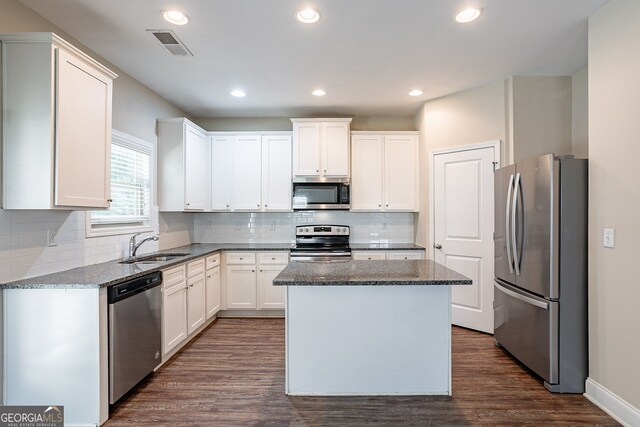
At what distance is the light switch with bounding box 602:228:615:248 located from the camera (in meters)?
2.20

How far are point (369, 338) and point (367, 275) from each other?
1.56 ft

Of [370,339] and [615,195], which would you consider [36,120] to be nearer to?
[370,339]

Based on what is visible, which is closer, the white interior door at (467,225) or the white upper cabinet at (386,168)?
the white interior door at (467,225)

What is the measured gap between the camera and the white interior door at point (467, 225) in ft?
11.9

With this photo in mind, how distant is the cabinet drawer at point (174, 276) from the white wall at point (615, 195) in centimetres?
340

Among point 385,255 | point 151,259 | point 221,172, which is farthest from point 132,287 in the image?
point 385,255

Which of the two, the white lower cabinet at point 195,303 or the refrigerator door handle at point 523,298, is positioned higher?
the refrigerator door handle at point 523,298

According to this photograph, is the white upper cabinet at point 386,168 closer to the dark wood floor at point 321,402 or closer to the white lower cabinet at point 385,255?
the white lower cabinet at point 385,255

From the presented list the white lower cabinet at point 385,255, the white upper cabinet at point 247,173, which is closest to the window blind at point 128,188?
the white upper cabinet at point 247,173

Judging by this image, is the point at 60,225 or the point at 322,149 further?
the point at 322,149

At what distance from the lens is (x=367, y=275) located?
229 centimetres

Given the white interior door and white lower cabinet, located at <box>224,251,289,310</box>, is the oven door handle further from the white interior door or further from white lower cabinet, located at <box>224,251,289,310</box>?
the white interior door

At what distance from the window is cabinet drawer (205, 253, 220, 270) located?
0.74m

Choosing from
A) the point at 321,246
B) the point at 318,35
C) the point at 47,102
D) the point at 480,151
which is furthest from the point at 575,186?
the point at 47,102
